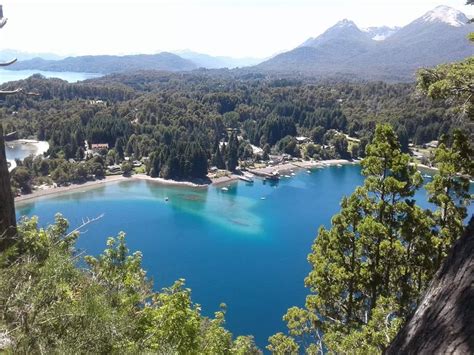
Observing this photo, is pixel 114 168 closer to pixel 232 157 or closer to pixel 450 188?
pixel 232 157

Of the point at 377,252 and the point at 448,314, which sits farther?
the point at 377,252

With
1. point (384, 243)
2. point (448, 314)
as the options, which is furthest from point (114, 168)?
point (448, 314)

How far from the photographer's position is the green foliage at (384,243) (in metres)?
5.86

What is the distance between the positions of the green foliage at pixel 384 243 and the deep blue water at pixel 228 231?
14333 millimetres

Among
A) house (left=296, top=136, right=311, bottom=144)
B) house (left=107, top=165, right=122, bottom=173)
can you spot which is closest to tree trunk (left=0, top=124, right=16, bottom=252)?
house (left=107, top=165, right=122, bottom=173)

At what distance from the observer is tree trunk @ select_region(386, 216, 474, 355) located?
5.92 feet

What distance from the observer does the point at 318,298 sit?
7.44 meters

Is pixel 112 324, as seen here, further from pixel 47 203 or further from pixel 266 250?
pixel 47 203

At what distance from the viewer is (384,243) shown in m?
6.28

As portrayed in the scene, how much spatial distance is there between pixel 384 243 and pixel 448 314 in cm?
455

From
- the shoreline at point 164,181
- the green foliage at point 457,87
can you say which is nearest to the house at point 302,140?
the shoreline at point 164,181

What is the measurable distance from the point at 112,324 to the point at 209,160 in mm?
56811

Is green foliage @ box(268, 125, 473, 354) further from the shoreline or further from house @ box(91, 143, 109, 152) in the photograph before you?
house @ box(91, 143, 109, 152)

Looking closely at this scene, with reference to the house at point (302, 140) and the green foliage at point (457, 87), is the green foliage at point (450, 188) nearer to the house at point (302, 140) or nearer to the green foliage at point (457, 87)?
the green foliage at point (457, 87)
